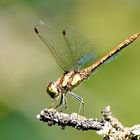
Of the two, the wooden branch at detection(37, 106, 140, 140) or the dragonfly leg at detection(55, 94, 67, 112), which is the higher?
the dragonfly leg at detection(55, 94, 67, 112)

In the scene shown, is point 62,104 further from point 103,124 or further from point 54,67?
point 54,67

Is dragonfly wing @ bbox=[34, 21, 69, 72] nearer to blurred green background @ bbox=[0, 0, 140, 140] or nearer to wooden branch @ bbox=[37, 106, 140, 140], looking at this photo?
blurred green background @ bbox=[0, 0, 140, 140]

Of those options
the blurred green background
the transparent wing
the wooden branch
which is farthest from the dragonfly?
the wooden branch

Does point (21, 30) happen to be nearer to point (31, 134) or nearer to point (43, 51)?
point (43, 51)

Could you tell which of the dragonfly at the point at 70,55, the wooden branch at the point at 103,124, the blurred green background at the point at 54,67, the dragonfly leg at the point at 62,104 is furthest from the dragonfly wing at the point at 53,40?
the wooden branch at the point at 103,124

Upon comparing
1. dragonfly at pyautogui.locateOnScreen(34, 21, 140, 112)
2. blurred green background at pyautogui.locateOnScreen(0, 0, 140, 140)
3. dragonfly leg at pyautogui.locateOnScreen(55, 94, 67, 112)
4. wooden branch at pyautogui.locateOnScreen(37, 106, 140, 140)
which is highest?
blurred green background at pyautogui.locateOnScreen(0, 0, 140, 140)

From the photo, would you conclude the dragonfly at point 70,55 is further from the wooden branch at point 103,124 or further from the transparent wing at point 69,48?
the wooden branch at point 103,124

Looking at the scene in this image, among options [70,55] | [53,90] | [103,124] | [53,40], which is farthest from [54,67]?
[103,124]
